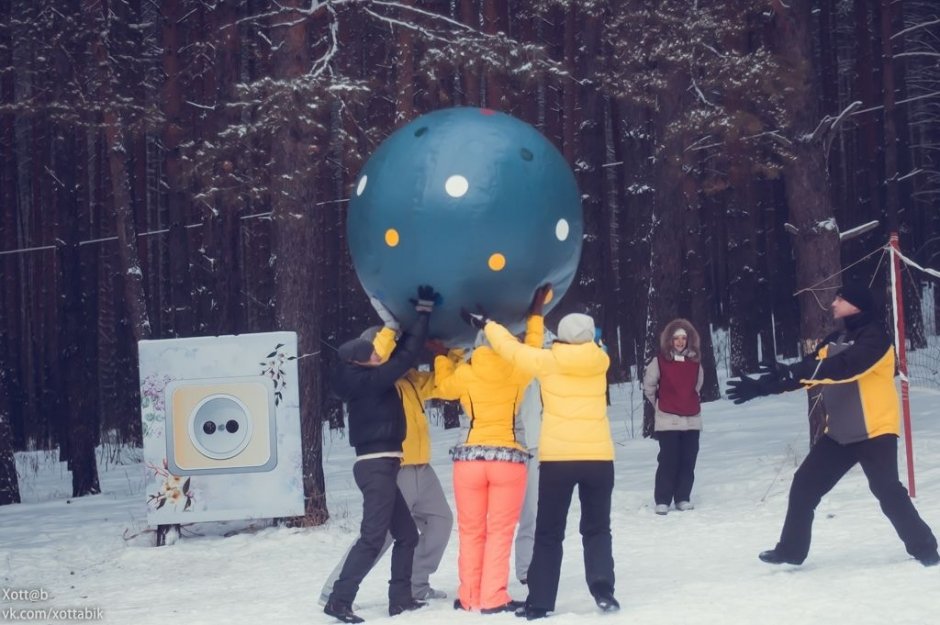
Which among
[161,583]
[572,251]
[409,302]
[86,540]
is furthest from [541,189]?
[86,540]

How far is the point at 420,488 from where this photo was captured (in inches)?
293

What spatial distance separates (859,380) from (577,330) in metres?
1.92

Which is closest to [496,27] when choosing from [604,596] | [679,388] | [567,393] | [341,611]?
[679,388]

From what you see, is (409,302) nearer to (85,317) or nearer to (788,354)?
(788,354)

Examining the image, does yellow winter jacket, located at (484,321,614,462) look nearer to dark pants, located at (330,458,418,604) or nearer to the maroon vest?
dark pants, located at (330,458,418,604)

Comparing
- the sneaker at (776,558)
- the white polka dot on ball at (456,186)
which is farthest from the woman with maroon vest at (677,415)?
the white polka dot on ball at (456,186)

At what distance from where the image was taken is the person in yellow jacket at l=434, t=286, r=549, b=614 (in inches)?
271

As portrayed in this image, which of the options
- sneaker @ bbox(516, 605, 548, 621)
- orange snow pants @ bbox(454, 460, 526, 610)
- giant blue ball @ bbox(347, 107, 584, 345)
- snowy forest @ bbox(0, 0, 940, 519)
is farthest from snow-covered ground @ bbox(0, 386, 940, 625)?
giant blue ball @ bbox(347, 107, 584, 345)

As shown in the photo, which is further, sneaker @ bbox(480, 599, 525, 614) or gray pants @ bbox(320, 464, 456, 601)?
gray pants @ bbox(320, 464, 456, 601)

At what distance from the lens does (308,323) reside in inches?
469

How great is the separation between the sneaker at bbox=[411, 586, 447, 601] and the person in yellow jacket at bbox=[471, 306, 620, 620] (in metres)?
0.92

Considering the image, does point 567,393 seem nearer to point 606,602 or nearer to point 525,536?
point 606,602

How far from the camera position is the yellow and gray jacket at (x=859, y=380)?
7188 millimetres

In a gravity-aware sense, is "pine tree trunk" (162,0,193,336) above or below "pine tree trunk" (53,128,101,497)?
above
